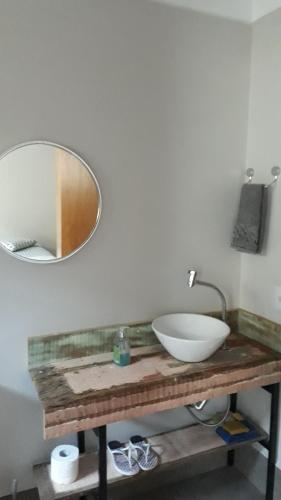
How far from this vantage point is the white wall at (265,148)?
205 centimetres

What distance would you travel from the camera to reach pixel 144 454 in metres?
1.94

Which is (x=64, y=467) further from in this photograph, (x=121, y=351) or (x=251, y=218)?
(x=251, y=218)

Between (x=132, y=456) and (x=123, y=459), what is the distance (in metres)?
0.04

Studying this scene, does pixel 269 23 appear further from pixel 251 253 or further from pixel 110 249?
pixel 110 249

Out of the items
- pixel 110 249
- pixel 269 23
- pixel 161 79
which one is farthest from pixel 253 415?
pixel 269 23

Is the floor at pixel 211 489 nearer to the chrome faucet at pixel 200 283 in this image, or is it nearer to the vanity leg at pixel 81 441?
the vanity leg at pixel 81 441

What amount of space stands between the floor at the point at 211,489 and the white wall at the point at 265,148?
0.26 meters

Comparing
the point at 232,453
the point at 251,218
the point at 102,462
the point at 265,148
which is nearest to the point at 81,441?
the point at 102,462

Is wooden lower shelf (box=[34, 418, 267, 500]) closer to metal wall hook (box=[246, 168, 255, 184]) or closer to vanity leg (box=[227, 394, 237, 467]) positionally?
vanity leg (box=[227, 394, 237, 467])

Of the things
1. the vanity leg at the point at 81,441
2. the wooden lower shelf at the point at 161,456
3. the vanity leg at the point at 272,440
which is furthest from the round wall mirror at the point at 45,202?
the vanity leg at the point at 272,440

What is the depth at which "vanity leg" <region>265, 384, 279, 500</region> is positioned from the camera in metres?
2.00

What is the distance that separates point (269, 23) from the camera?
2.06 metres

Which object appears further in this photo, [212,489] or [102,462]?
[212,489]

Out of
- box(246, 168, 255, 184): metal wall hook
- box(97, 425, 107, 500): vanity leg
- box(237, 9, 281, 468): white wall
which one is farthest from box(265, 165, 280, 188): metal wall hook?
box(97, 425, 107, 500): vanity leg
